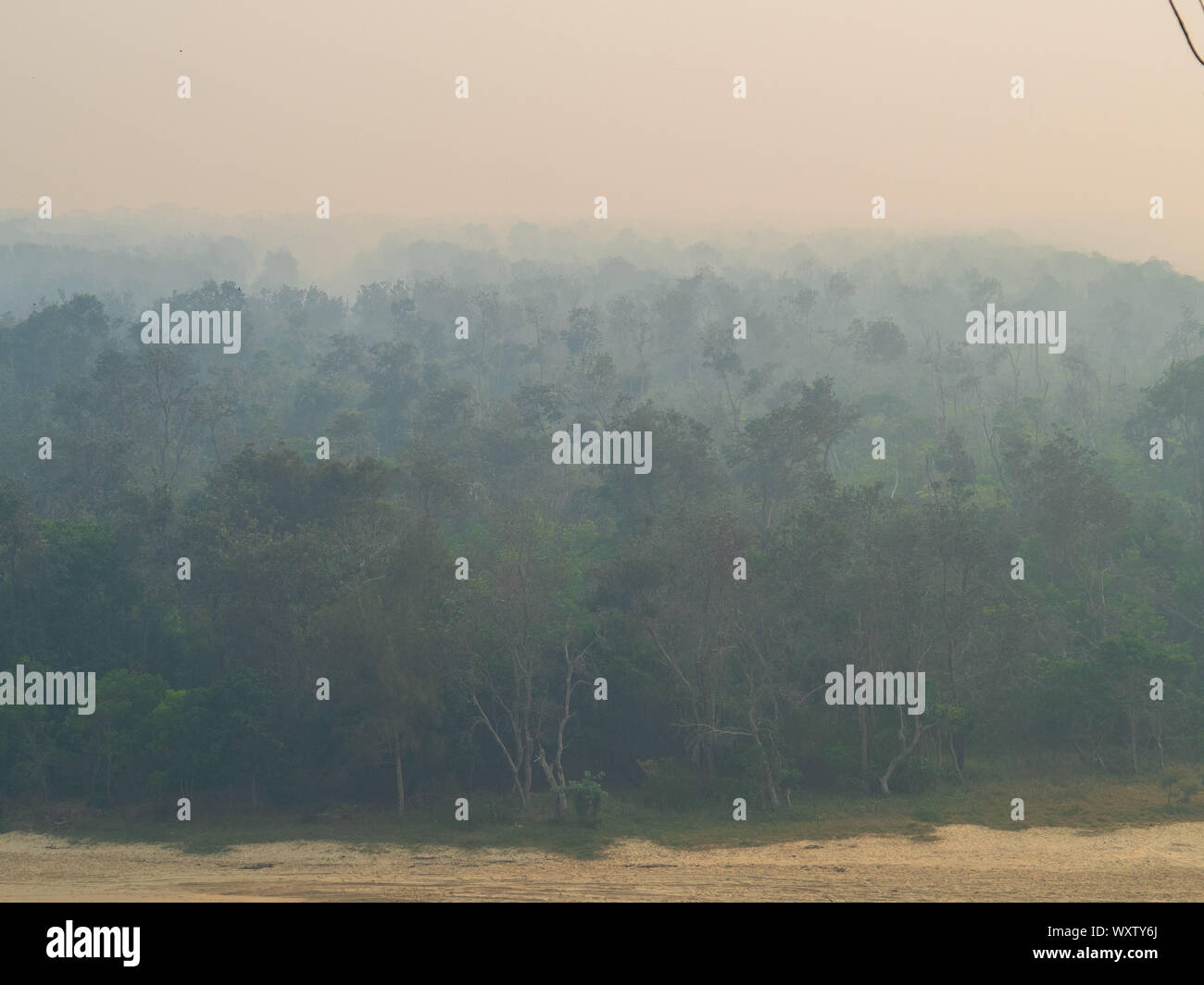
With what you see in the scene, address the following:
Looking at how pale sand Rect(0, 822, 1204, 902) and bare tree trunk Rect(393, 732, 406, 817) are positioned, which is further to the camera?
bare tree trunk Rect(393, 732, 406, 817)

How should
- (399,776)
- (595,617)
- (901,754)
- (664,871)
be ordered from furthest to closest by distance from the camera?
(595,617) < (901,754) < (399,776) < (664,871)

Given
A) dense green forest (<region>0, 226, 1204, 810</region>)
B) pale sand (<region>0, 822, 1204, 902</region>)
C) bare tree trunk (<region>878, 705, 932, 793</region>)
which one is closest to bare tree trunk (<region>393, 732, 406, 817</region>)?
dense green forest (<region>0, 226, 1204, 810</region>)

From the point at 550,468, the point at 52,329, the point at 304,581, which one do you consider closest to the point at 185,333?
the point at 52,329

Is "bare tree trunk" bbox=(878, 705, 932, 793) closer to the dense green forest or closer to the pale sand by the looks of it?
the dense green forest

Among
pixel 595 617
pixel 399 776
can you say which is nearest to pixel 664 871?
pixel 399 776

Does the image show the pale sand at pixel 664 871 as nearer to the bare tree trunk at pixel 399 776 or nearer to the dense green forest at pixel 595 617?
the bare tree trunk at pixel 399 776

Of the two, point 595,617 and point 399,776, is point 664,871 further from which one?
point 595,617

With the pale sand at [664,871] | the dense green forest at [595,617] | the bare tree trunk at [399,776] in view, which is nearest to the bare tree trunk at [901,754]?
the dense green forest at [595,617]
